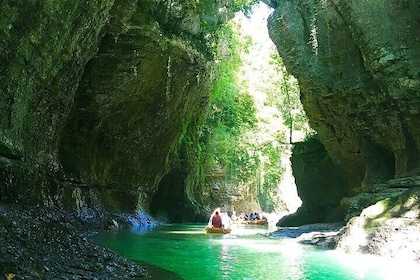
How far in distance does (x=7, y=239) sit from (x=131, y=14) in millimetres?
8542

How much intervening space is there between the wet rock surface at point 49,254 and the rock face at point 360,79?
28.3 feet

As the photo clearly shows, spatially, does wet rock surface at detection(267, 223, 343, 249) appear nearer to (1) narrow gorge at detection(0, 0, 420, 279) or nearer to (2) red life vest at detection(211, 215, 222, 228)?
(1) narrow gorge at detection(0, 0, 420, 279)

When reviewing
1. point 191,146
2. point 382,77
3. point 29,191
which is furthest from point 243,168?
point 29,191

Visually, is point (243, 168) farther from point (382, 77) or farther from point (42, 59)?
point (42, 59)

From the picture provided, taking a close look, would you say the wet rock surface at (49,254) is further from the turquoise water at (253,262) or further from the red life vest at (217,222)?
the red life vest at (217,222)

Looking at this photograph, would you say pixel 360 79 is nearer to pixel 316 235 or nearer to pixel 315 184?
pixel 316 235

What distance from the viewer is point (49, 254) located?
5672 millimetres

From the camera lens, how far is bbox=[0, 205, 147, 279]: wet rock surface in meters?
5.03

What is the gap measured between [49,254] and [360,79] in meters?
12.1

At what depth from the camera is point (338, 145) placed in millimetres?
17672

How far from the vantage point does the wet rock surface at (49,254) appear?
5.03 m

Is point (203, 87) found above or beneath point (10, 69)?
above

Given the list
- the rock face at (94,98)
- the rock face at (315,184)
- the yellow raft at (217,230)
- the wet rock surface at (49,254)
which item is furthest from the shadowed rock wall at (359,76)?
the wet rock surface at (49,254)

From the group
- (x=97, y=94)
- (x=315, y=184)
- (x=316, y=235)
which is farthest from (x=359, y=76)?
(x=97, y=94)
